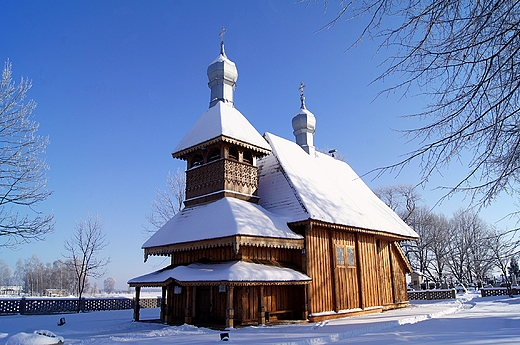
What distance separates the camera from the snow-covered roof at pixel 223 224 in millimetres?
13742

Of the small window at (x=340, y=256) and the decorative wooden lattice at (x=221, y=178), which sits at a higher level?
the decorative wooden lattice at (x=221, y=178)

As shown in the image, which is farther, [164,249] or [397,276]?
[397,276]

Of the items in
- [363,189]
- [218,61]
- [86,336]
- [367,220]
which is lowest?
[86,336]

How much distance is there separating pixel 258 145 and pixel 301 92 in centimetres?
→ 826

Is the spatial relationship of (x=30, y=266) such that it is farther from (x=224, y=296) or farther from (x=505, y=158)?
(x=505, y=158)

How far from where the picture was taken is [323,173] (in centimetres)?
2120

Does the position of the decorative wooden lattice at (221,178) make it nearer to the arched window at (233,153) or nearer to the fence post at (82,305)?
the arched window at (233,153)

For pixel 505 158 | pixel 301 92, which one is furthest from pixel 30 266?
pixel 505 158

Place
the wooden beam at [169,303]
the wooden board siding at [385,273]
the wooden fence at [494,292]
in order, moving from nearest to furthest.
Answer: the wooden beam at [169,303] → the wooden board siding at [385,273] → the wooden fence at [494,292]

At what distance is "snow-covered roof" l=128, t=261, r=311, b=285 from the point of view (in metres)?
12.3

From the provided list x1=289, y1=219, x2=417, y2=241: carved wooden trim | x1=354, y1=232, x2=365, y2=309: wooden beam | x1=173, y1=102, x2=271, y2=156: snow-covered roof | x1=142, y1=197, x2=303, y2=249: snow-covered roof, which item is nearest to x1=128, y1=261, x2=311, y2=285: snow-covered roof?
x1=142, y1=197, x2=303, y2=249: snow-covered roof

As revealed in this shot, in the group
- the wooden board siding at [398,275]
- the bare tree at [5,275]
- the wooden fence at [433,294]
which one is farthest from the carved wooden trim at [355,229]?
the bare tree at [5,275]

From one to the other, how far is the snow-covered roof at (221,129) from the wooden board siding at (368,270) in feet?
21.1

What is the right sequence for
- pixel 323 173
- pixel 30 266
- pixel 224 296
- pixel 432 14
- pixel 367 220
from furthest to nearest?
pixel 30 266 → pixel 323 173 → pixel 367 220 → pixel 224 296 → pixel 432 14
